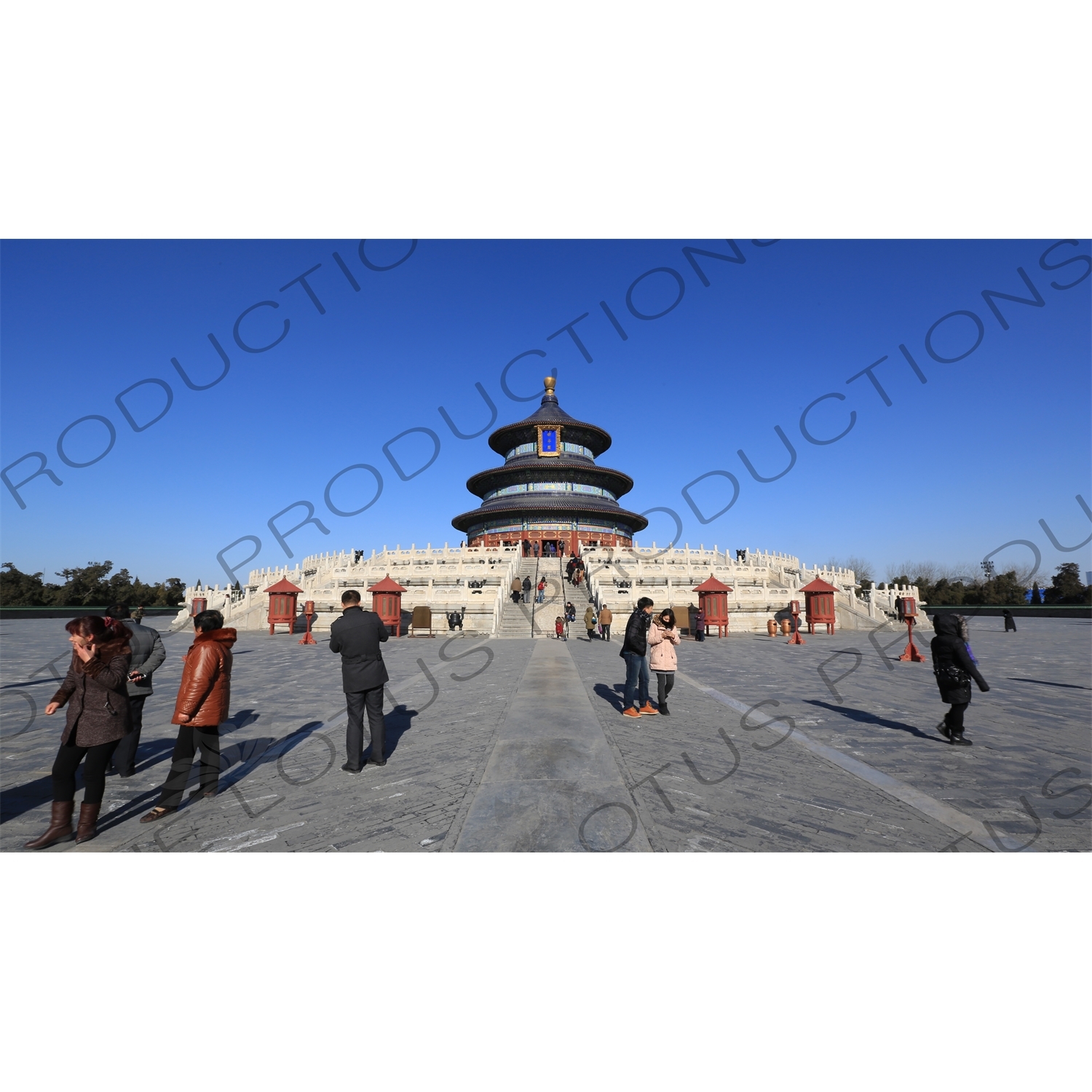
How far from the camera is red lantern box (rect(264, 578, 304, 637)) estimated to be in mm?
22234

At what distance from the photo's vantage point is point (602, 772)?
4.74 meters

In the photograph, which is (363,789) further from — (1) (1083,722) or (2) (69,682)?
(1) (1083,722)

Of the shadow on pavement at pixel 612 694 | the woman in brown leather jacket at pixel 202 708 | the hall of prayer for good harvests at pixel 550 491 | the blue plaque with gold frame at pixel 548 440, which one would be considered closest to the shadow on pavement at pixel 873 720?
the shadow on pavement at pixel 612 694

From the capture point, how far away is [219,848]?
3.71m

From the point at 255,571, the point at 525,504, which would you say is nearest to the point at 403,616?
the point at 255,571

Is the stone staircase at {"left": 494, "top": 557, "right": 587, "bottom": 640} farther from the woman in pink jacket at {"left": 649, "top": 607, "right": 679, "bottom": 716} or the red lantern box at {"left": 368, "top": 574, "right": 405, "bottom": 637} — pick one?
the woman in pink jacket at {"left": 649, "top": 607, "right": 679, "bottom": 716}

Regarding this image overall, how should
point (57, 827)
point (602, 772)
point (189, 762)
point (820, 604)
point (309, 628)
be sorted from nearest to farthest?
1. point (57, 827)
2. point (189, 762)
3. point (602, 772)
4. point (309, 628)
5. point (820, 604)

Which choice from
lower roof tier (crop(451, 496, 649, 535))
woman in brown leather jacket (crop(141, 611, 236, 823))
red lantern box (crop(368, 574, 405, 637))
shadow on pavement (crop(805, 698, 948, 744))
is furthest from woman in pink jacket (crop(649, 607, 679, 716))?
lower roof tier (crop(451, 496, 649, 535))

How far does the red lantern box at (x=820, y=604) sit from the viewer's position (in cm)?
2225

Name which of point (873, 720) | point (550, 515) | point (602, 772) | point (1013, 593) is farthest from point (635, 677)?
point (1013, 593)

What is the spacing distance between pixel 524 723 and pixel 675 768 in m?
1.99

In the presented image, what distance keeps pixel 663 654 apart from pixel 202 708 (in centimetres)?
531

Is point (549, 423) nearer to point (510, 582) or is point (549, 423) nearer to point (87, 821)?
point (510, 582)

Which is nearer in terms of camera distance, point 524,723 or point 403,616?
point 524,723
